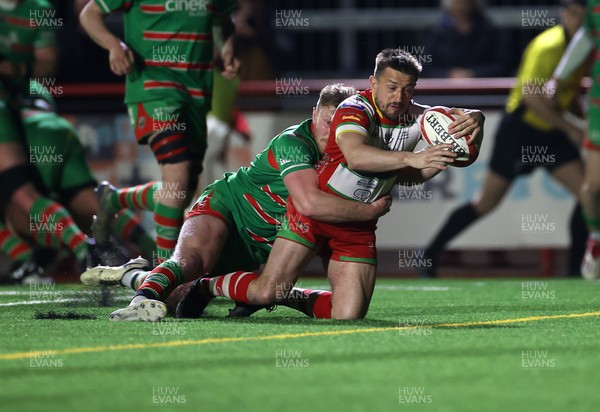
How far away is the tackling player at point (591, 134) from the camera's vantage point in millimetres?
10500

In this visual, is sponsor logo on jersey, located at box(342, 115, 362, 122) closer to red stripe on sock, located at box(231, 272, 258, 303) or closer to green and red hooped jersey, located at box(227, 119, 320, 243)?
green and red hooped jersey, located at box(227, 119, 320, 243)

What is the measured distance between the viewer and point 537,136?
36.9ft

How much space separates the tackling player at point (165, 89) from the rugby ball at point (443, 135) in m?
2.18

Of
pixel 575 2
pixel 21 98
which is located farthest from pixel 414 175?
pixel 575 2

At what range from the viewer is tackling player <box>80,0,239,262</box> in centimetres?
803

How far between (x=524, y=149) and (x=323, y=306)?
4954 millimetres

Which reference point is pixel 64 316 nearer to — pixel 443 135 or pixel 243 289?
pixel 243 289

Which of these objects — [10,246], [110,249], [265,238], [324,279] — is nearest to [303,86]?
[324,279]

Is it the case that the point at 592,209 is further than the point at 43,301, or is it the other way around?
the point at 592,209

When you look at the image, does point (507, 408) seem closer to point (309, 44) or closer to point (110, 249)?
point (110, 249)

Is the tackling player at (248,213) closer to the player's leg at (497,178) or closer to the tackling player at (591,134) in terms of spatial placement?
the tackling player at (591,134)

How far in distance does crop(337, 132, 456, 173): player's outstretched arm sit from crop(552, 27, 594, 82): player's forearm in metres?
5.11

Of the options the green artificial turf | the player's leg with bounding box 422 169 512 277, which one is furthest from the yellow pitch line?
the player's leg with bounding box 422 169 512 277

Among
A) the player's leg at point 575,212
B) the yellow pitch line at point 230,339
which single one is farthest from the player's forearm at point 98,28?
the player's leg at point 575,212
